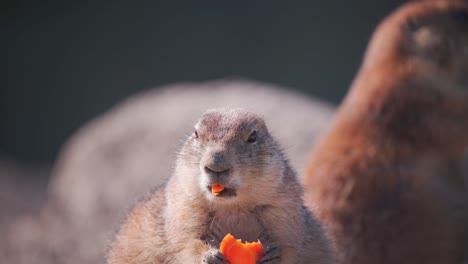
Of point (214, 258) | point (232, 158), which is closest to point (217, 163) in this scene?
point (232, 158)

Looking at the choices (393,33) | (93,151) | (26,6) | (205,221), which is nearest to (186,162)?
(205,221)

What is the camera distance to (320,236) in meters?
3.99

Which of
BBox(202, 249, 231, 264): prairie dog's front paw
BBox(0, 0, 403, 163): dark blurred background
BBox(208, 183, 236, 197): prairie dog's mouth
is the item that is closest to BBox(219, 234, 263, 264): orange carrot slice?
BBox(202, 249, 231, 264): prairie dog's front paw

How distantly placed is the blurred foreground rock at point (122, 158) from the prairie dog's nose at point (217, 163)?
3.81m

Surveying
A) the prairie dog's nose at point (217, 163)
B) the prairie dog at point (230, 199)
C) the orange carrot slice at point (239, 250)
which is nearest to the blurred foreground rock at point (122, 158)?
the prairie dog at point (230, 199)

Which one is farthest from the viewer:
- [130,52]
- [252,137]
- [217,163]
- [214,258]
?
[130,52]

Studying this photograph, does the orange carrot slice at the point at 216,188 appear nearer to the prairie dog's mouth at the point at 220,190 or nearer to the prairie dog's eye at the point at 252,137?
the prairie dog's mouth at the point at 220,190

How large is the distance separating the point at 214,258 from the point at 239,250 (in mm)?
153

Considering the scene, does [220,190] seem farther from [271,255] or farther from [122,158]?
[122,158]

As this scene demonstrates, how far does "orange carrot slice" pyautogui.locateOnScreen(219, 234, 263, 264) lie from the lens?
3.30 metres

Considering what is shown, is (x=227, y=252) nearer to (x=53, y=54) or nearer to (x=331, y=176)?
(x=331, y=176)

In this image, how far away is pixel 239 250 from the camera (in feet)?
10.8

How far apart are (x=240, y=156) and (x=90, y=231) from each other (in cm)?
458

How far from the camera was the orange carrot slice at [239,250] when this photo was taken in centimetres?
330
